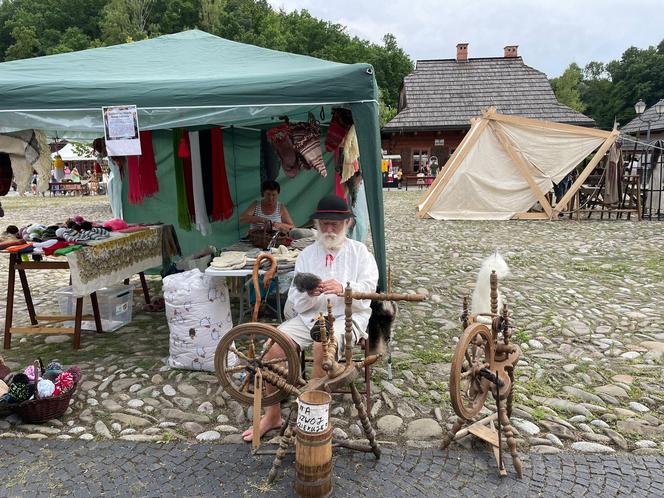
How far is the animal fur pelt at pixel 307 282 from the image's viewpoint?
3.07 meters

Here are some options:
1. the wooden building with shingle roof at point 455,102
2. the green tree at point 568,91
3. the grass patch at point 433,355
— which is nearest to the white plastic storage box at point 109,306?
the grass patch at point 433,355

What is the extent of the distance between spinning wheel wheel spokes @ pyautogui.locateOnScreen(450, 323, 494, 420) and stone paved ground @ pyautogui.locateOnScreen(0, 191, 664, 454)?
0.48m

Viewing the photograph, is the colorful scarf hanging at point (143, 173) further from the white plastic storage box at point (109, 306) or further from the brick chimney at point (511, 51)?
the brick chimney at point (511, 51)

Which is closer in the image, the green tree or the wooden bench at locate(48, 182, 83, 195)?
the wooden bench at locate(48, 182, 83, 195)

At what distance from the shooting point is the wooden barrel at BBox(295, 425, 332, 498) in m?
2.31

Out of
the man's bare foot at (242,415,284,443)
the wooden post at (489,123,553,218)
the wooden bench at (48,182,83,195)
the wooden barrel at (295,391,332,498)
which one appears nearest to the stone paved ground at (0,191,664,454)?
the man's bare foot at (242,415,284,443)

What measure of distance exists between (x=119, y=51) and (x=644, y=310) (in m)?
6.23

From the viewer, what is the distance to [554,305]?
5.50 metres

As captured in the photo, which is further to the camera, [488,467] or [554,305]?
[554,305]

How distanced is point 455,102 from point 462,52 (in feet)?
15.5

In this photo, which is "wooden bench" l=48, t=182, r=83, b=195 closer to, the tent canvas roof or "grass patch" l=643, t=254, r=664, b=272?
the tent canvas roof

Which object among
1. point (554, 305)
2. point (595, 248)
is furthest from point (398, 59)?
point (554, 305)

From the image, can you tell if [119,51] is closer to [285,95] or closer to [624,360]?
[285,95]

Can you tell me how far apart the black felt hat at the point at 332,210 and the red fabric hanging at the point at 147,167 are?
4.00m
